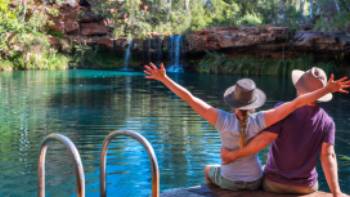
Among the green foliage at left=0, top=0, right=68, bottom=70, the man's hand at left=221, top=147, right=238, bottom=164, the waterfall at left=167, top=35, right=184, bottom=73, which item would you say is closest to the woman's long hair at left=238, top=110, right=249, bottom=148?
the man's hand at left=221, top=147, right=238, bottom=164

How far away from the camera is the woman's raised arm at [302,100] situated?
377 centimetres

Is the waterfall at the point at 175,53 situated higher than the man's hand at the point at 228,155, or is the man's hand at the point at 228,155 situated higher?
the waterfall at the point at 175,53

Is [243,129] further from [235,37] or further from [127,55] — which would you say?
[127,55]

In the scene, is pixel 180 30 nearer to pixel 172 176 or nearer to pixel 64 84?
pixel 64 84

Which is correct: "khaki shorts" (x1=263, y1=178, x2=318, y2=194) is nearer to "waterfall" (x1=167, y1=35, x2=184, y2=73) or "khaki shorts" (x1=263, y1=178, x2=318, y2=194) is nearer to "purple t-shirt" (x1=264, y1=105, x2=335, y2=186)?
"purple t-shirt" (x1=264, y1=105, x2=335, y2=186)

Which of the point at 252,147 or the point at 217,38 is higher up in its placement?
the point at 217,38

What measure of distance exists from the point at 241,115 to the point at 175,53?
3317 centimetres

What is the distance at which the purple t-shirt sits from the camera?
408cm

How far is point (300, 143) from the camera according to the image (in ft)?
13.6

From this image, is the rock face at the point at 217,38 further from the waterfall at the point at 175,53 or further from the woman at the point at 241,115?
the woman at the point at 241,115

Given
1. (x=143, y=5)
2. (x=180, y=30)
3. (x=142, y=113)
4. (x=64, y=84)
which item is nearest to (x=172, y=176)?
(x=142, y=113)

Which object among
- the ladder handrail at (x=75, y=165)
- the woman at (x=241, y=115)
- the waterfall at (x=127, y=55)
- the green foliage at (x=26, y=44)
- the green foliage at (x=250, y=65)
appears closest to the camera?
the ladder handrail at (x=75, y=165)

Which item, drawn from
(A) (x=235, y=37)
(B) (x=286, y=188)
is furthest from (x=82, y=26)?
(B) (x=286, y=188)

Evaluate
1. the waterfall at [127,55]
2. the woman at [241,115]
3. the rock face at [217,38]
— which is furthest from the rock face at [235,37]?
the woman at [241,115]
